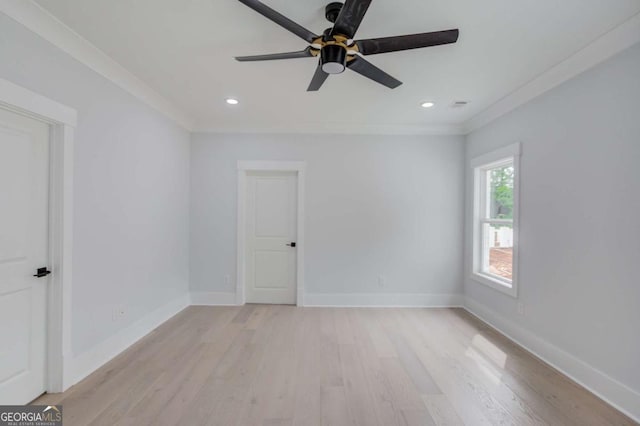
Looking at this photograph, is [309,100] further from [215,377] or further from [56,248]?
[215,377]

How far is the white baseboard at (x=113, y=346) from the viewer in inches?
89.0

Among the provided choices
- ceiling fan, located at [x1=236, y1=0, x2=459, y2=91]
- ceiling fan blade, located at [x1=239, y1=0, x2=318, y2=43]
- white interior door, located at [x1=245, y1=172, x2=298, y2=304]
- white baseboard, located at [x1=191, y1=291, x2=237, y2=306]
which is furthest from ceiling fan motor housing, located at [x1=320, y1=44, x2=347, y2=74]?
white baseboard, located at [x1=191, y1=291, x2=237, y2=306]

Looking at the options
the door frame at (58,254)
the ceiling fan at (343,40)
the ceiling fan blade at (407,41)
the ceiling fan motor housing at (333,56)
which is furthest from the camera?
the door frame at (58,254)

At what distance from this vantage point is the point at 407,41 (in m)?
1.66

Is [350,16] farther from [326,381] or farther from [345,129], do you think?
[345,129]

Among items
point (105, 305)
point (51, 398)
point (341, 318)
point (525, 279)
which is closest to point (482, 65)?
point (525, 279)

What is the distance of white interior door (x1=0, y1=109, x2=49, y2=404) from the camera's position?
182cm

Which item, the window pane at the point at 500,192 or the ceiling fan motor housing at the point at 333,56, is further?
the window pane at the point at 500,192

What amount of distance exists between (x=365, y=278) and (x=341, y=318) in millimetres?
741

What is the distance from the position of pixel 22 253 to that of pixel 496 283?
14.6 feet

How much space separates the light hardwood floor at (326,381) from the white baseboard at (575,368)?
7 cm

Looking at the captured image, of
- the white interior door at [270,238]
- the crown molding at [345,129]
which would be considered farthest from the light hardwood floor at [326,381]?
the crown molding at [345,129]

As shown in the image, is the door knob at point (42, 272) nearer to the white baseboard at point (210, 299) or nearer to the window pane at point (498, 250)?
the white baseboard at point (210, 299)

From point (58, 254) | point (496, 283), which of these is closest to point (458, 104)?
point (496, 283)
